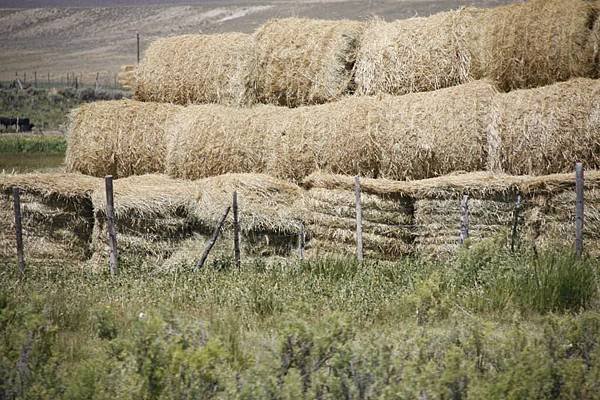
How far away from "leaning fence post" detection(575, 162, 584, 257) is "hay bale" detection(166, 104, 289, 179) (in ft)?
15.8

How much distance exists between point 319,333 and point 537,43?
716cm

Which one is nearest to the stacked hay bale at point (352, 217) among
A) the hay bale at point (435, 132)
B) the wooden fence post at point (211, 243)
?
the hay bale at point (435, 132)

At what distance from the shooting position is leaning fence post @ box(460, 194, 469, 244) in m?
11.5

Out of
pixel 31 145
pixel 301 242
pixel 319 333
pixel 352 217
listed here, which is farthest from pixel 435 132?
pixel 31 145

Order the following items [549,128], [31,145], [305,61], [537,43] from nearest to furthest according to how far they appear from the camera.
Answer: [549,128], [537,43], [305,61], [31,145]

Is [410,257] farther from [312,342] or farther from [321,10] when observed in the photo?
[321,10]

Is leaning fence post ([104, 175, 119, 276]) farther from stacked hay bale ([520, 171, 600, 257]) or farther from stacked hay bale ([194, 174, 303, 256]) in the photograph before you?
stacked hay bale ([520, 171, 600, 257])

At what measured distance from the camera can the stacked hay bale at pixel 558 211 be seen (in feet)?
35.9

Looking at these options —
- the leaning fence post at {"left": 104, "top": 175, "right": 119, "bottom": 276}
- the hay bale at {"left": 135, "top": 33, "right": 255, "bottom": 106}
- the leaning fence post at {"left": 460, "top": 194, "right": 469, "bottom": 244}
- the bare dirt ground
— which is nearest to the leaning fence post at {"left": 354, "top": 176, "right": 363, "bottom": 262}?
the leaning fence post at {"left": 460, "top": 194, "right": 469, "bottom": 244}

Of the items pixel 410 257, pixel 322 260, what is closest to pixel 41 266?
pixel 322 260

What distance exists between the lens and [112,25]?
551ft

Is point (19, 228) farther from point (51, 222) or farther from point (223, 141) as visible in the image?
point (223, 141)

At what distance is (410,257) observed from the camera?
1220 centimetres

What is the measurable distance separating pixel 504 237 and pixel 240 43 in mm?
6698
